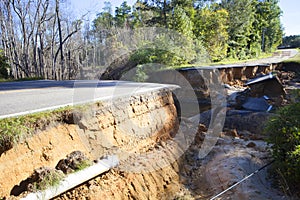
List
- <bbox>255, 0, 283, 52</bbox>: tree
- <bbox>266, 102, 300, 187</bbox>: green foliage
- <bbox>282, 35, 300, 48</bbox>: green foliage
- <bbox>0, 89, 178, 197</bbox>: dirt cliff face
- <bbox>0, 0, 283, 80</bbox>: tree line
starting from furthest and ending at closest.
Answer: <bbox>282, 35, 300, 48</bbox>: green foliage < <bbox>255, 0, 283, 52</bbox>: tree < <bbox>0, 0, 283, 80</bbox>: tree line < <bbox>266, 102, 300, 187</bbox>: green foliage < <bbox>0, 89, 178, 197</bbox>: dirt cliff face

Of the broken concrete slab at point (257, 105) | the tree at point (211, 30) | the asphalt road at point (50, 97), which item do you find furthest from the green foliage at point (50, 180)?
the tree at point (211, 30)

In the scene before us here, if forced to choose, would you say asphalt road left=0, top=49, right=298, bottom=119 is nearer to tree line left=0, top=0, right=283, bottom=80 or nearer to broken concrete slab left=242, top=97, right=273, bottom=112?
broken concrete slab left=242, top=97, right=273, bottom=112

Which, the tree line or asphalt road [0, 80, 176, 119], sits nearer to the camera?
asphalt road [0, 80, 176, 119]

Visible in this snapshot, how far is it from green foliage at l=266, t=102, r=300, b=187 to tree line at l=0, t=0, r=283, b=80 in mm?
10788

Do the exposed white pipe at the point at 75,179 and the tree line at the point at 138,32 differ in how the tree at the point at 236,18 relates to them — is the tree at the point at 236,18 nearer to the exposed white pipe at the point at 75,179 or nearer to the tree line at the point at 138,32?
the tree line at the point at 138,32

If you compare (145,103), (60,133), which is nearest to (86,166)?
(60,133)

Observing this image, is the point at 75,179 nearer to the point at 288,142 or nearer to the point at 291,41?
the point at 288,142

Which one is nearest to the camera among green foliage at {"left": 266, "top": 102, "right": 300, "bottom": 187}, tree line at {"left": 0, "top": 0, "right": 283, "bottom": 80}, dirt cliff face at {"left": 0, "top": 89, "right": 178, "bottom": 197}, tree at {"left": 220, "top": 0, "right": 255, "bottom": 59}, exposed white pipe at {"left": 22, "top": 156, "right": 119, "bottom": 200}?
exposed white pipe at {"left": 22, "top": 156, "right": 119, "bottom": 200}

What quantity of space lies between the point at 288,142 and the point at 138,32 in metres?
18.5

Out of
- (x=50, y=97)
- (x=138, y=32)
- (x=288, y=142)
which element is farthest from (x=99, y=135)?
(x=138, y=32)

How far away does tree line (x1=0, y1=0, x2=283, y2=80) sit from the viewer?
17.0m

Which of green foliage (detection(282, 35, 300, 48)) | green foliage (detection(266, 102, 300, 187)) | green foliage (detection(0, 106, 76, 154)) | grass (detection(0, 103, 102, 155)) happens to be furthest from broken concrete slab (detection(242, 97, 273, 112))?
green foliage (detection(282, 35, 300, 48))

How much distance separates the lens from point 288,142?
4.11 metres

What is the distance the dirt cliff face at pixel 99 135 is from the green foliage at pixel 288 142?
208 cm
